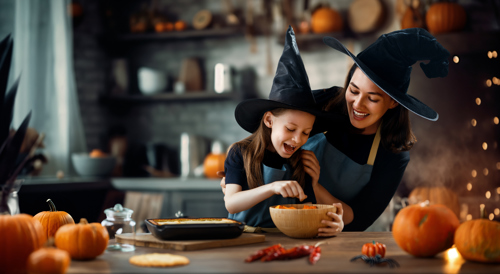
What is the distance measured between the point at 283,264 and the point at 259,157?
0.69 metres

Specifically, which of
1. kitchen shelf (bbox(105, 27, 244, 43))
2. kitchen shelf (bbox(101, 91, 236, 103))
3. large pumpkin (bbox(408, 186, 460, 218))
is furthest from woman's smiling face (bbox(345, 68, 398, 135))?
kitchen shelf (bbox(105, 27, 244, 43))

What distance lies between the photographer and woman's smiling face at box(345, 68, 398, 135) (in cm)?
181

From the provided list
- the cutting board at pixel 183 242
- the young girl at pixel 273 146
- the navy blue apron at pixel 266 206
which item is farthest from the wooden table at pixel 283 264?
the navy blue apron at pixel 266 206

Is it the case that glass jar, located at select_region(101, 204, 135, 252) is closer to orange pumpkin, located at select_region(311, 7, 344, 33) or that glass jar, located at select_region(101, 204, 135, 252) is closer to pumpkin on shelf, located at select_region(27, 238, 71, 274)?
pumpkin on shelf, located at select_region(27, 238, 71, 274)

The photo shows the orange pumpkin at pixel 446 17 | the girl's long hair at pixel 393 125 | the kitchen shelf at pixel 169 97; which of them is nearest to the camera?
the girl's long hair at pixel 393 125

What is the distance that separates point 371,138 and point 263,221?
64cm

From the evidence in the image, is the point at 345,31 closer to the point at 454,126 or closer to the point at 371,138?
the point at 454,126

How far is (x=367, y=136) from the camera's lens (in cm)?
206

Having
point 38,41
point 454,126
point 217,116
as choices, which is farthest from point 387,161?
point 38,41

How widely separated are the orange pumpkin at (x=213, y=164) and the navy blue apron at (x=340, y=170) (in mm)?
1967

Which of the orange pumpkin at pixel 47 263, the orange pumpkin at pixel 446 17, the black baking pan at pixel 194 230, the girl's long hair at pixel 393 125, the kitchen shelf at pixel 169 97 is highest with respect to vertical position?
the orange pumpkin at pixel 446 17

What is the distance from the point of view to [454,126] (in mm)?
Answer: 3312

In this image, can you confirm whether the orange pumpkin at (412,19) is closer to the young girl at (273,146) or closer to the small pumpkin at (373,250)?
the young girl at (273,146)

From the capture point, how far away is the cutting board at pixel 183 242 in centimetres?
129
